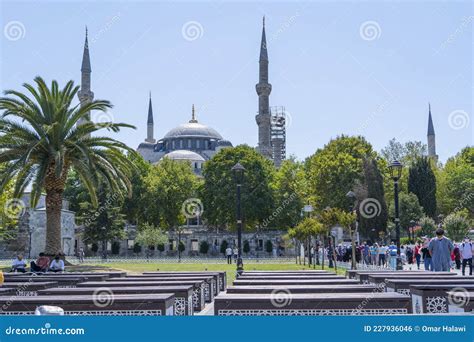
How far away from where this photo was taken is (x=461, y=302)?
6.84 meters

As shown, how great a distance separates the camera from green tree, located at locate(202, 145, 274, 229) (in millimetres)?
53719

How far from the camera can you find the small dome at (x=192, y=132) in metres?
100

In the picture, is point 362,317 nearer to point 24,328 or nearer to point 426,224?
point 24,328

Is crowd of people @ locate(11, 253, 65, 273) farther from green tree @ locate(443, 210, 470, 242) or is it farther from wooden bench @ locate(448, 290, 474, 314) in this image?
green tree @ locate(443, 210, 470, 242)

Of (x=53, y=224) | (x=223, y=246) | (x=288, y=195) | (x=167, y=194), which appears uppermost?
(x=167, y=194)

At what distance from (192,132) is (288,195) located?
47617 mm

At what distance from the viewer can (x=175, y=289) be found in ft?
30.5

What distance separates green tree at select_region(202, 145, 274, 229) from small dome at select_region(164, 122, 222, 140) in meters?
A: 42.8

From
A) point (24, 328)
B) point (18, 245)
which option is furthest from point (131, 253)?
point (24, 328)

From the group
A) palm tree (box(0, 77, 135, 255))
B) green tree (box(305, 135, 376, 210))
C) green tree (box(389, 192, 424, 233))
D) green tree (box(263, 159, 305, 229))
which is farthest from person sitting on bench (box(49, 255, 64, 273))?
green tree (box(389, 192, 424, 233))

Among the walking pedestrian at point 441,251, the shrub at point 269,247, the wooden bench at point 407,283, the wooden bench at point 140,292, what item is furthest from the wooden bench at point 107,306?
the shrub at point 269,247

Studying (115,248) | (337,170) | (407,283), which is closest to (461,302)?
(407,283)

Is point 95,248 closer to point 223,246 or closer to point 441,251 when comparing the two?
point 223,246

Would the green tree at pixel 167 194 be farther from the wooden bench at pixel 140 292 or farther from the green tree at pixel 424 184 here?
the wooden bench at pixel 140 292
